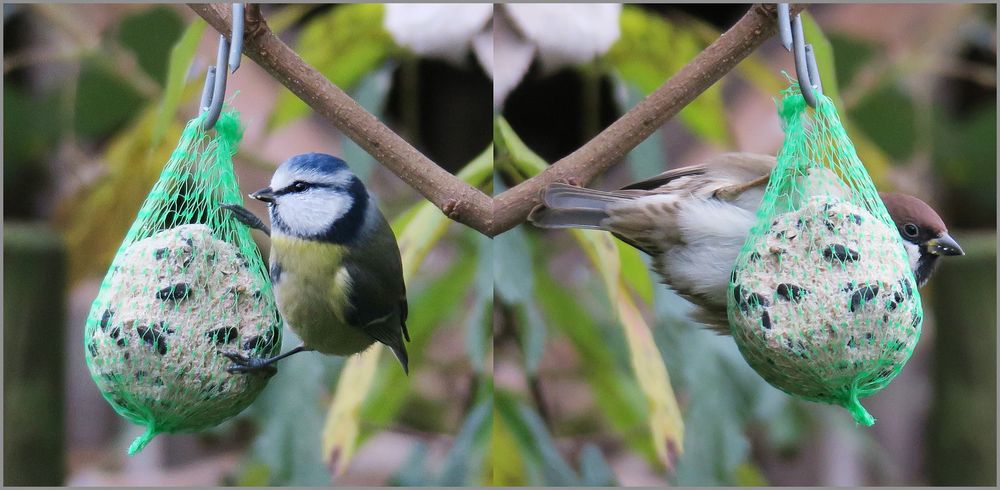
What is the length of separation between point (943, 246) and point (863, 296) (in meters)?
0.28

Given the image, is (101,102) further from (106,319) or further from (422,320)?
(106,319)

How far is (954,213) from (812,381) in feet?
5.09

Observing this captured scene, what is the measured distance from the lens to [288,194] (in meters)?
1.25


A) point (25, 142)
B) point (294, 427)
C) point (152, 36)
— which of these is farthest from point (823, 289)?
point (25, 142)

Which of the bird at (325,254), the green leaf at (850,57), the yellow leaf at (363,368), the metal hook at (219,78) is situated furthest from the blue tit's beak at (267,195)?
the green leaf at (850,57)

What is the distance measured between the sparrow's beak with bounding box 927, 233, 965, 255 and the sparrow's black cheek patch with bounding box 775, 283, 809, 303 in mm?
303

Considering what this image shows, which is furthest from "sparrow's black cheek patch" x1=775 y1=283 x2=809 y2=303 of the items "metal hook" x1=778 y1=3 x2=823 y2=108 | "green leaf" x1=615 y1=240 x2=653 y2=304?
"green leaf" x1=615 y1=240 x2=653 y2=304

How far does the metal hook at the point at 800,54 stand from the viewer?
1198 mm

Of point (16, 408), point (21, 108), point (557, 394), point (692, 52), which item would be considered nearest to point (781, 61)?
point (692, 52)

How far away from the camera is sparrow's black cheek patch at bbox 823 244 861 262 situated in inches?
43.8

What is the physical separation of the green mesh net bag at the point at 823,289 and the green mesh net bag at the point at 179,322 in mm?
674

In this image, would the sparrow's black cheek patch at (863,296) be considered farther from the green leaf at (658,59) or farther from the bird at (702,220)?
the green leaf at (658,59)

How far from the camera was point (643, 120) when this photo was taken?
1318mm

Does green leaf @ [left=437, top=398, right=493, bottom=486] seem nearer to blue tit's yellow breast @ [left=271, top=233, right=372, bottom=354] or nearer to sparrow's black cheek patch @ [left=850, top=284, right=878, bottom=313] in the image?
blue tit's yellow breast @ [left=271, top=233, right=372, bottom=354]
